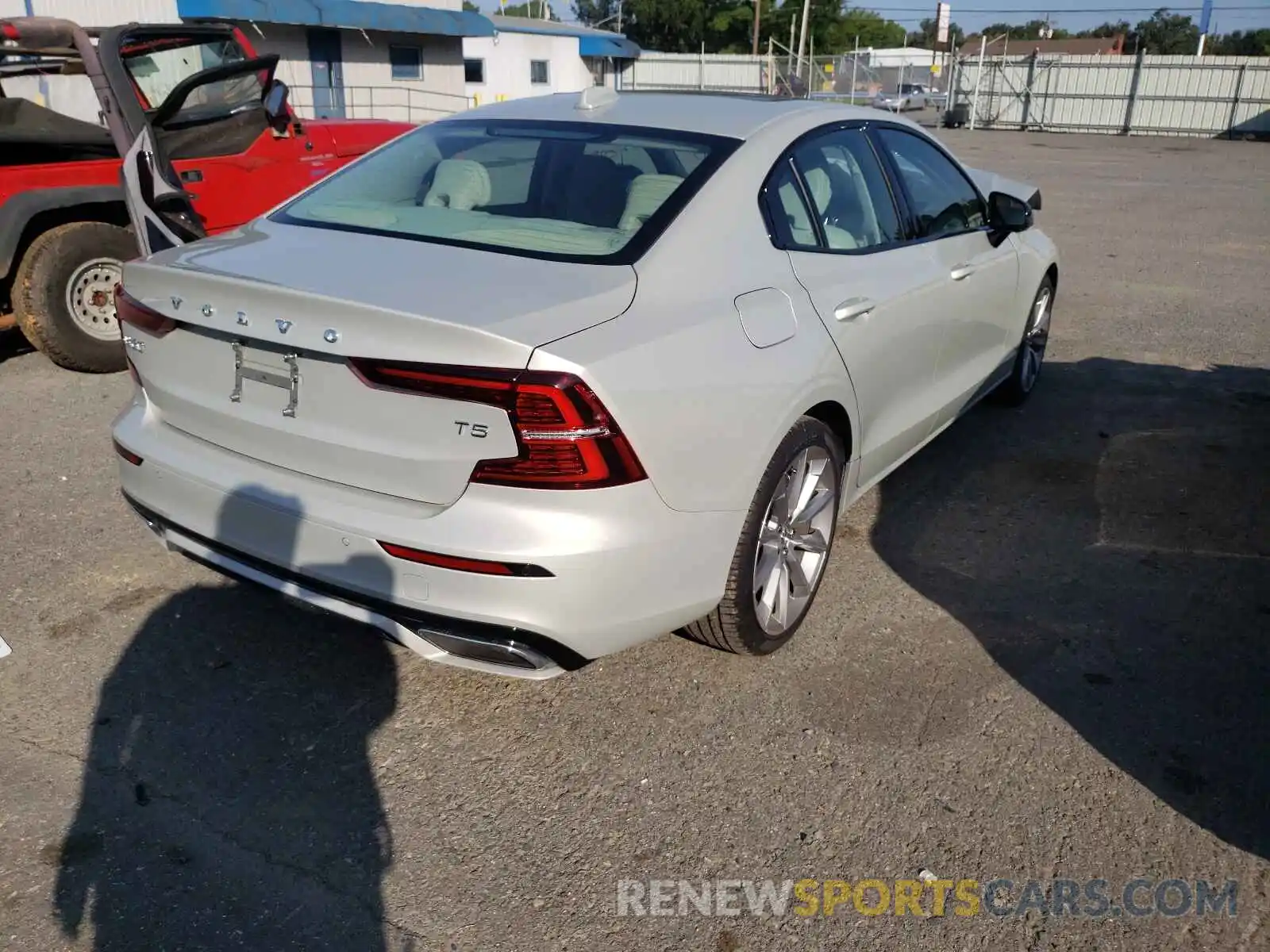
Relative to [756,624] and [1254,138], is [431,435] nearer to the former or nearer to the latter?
[756,624]

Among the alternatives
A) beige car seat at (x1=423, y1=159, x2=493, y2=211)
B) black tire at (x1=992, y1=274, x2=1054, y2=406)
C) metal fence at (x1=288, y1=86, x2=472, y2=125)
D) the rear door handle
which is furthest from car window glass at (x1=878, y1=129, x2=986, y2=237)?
metal fence at (x1=288, y1=86, x2=472, y2=125)

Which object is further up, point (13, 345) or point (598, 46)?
point (598, 46)

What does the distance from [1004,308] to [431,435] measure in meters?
3.40

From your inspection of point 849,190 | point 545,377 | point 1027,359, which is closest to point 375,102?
point 1027,359

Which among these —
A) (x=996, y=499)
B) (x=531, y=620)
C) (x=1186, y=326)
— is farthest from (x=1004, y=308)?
(x=1186, y=326)

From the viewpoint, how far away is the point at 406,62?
26.7 meters

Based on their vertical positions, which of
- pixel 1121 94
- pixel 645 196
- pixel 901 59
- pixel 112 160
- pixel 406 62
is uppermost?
pixel 901 59

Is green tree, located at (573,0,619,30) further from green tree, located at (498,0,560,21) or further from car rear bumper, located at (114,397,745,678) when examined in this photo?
car rear bumper, located at (114,397,745,678)

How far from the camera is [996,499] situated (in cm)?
473

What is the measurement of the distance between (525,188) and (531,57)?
3361 centimetres

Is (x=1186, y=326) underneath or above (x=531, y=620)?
underneath

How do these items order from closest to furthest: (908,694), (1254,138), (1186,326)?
(908,694)
(1186,326)
(1254,138)

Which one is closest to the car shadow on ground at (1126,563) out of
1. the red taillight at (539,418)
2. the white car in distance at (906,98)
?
the red taillight at (539,418)

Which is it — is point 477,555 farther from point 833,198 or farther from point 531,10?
point 531,10
